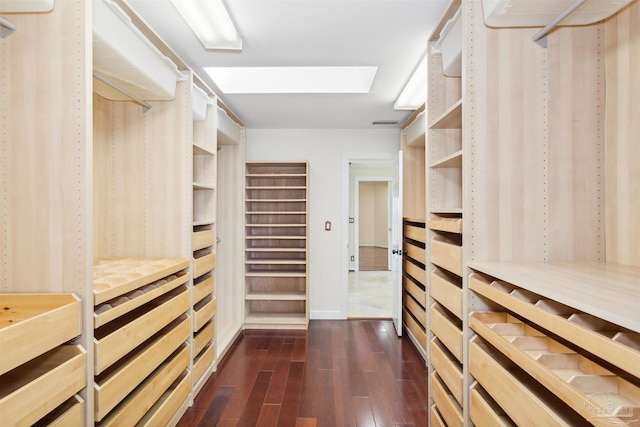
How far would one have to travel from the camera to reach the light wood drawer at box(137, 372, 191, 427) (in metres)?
1.84

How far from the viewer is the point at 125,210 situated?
→ 2264mm

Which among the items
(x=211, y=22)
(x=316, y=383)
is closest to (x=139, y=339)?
(x=316, y=383)

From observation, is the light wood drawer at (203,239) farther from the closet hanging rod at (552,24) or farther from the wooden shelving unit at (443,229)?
the closet hanging rod at (552,24)

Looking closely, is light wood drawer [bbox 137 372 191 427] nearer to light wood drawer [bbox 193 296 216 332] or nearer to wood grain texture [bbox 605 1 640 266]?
light wood drawer [bbox 193 296 216 332]

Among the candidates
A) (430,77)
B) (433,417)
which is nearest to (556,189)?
(430,77)

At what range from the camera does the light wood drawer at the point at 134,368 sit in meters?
1.40

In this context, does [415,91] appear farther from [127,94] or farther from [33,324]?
[33,324]

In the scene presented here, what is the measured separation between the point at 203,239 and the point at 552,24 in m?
2.36

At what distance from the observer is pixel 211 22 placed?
192 cm

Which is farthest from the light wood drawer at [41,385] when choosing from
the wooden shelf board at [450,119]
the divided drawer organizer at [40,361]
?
the wooden shelf board at [450,119]

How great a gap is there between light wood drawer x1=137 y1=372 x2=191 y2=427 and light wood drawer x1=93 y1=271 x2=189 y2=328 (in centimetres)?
62

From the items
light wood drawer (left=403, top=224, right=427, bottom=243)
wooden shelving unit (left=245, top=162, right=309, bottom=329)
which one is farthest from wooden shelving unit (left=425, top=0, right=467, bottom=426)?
wooden shelving unit (left=245, top=162, right=309, bottom=329)

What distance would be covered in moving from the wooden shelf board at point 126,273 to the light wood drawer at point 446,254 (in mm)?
1513

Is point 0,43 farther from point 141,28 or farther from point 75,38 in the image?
point 141,28
